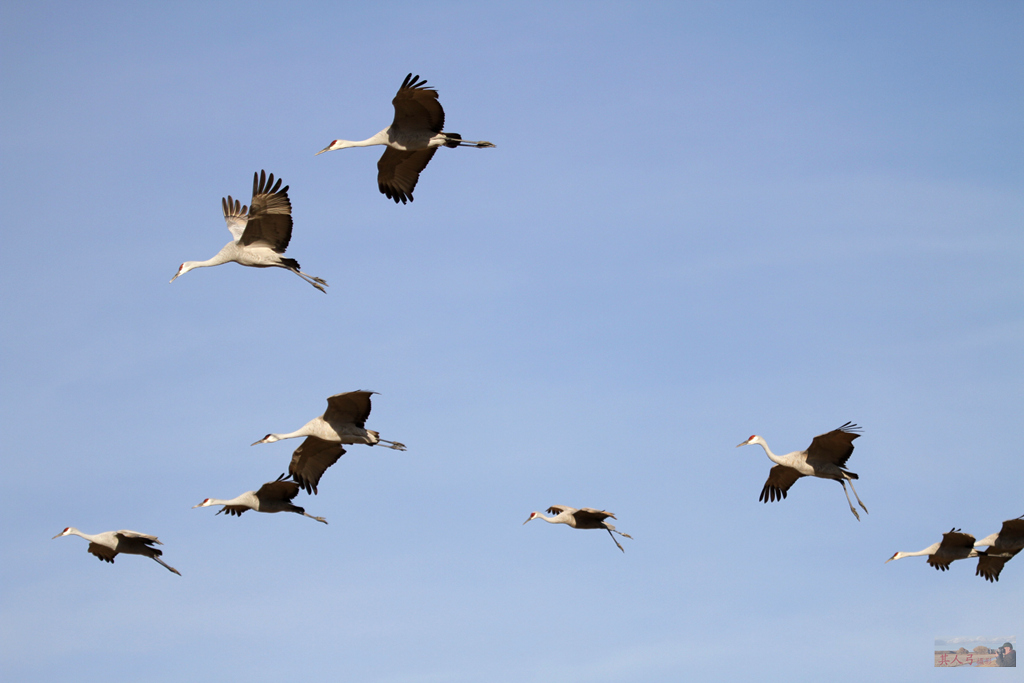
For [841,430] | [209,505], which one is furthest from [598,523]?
[209,505]

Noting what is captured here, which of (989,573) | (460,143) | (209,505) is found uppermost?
(460,143)

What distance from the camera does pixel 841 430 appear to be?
2612cm

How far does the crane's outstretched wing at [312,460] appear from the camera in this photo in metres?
25.9

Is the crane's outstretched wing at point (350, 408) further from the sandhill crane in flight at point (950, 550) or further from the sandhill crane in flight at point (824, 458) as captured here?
the sandhill crane in flight at point (950, 550)

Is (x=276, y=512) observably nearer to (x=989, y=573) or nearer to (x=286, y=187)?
(x=286, y=187)

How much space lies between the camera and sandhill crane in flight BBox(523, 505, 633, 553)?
89.8ft

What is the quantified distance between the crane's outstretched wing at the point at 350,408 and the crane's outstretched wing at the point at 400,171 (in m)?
4.12

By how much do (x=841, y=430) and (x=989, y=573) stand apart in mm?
5178

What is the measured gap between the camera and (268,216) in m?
25.4

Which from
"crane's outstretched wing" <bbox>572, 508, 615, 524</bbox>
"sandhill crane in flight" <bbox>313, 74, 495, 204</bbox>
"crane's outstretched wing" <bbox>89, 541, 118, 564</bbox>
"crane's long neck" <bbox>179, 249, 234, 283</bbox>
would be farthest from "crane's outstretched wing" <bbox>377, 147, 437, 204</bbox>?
"crane's outstretched wing" <bbox>89, 541, 118, 564</bbox>

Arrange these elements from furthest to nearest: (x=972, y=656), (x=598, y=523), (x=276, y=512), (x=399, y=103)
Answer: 1. (x=972, y=656)
2. (x=598, y=523)
3. (x=276, y=512)
4. (x=399, y=103)

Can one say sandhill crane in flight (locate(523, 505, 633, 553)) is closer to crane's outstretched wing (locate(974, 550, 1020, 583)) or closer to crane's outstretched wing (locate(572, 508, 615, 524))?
crane's outstretched wing (locate(572, 508, 615, 524))

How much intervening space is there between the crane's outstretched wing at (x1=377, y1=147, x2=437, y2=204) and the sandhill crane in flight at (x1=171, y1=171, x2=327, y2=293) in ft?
6.31

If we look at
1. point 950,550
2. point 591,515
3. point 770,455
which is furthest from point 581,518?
point 950,550
